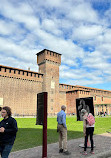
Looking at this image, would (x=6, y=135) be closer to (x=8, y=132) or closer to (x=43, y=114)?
(x=8, y=132)

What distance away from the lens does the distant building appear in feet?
109

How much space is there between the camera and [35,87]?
3809 centimetres

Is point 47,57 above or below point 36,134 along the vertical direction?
above

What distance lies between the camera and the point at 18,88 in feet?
114

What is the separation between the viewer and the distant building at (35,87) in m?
33.1

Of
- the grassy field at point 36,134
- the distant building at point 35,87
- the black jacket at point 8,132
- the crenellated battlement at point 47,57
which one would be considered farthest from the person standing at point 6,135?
the crenellated battlement at point 47,57

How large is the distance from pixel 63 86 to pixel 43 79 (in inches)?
351

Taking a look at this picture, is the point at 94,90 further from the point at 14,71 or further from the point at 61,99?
the point at 14,71

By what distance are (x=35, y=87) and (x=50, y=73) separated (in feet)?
18.6

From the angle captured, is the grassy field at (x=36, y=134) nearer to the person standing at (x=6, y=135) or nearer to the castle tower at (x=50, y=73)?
the person standing at (x=6, y=135)

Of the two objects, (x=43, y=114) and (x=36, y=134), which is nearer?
(x=43, y=114)

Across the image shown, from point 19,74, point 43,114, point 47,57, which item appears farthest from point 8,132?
point 47,57

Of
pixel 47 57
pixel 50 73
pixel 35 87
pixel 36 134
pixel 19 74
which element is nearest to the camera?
pixel 36 134

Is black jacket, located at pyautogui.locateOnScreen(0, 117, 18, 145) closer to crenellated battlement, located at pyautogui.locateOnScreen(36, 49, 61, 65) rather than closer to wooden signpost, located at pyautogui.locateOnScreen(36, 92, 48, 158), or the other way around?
wooden signpost, located at pyautogui.locateOnScreen(36, 92, 48, 158)
